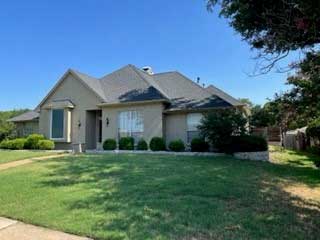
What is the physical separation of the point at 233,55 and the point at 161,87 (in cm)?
1182

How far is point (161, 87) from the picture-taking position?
24844 millimetres

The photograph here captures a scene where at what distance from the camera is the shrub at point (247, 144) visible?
1892 centimetres

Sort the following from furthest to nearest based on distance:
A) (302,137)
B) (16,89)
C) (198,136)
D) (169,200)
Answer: (16,89), (302,137), (198,136), (169,200)

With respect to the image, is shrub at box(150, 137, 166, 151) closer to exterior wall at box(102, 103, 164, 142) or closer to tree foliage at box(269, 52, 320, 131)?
exterior wall at box(102, 103, 164, 142)

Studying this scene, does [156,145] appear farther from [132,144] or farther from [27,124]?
[27,124]

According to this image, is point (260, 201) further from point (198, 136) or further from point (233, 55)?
point (198, 136)

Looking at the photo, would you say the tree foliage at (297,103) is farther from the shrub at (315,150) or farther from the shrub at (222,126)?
the shrub at (222,126)

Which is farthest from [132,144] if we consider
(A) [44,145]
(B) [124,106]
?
(A) [44,145]

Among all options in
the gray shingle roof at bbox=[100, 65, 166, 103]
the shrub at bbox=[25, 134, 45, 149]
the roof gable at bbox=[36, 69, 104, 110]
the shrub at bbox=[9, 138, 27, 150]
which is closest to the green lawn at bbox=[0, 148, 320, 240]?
the gray shingle roof at bbox=[100, 65, 166, 103]

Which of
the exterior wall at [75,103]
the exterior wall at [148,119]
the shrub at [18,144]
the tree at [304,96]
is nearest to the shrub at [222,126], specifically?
the exterior wall at [148,119]

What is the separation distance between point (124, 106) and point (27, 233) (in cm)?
1697

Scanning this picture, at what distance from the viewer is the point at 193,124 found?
2162 cm

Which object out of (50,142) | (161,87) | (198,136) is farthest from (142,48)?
(50,142)

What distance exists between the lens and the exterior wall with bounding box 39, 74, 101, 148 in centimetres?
A: 2405
